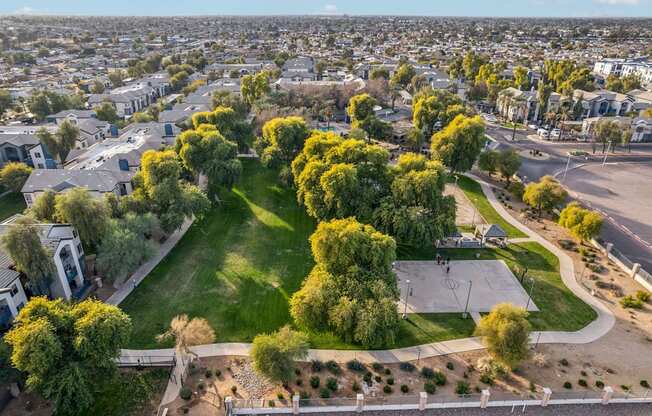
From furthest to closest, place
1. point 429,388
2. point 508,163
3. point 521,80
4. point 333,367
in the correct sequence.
Answer: point 521,80
point 508,163
point 333,367
point 429,388

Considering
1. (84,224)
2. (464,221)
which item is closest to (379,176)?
(464,221)

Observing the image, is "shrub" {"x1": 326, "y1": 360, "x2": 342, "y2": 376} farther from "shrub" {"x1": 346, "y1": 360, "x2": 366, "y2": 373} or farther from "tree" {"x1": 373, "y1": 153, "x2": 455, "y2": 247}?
"tree" {"x1": 373, "y1": 153, "x2": 455, "y2": 247}

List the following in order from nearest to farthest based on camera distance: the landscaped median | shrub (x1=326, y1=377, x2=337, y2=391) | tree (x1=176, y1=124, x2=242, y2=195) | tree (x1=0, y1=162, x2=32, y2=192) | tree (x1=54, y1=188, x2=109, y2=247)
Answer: shrub (x1=326, y1=377, x2=337, y2=391), the landscaped median, tree (x1=54, y1=188, x2=109, y2=247), tree (x1=176, y1=124, x2=242, y2=195), tree (x1=0, y1=162, x2=32, y2=192)

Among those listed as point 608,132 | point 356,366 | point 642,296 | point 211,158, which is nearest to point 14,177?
point 211,158

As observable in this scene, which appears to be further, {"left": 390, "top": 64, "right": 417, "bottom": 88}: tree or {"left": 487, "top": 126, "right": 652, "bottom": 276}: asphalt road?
{"left": 390, "top": 64, "right": 417, "bottom": 88}: tree

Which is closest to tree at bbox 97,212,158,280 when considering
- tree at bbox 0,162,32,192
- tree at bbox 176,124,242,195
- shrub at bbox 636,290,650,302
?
tree at bbox 176,124,242,195

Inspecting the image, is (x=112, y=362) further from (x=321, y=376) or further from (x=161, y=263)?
(x=161, y=263)

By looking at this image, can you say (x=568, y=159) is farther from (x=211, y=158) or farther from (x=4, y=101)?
(x=4, y=101)
